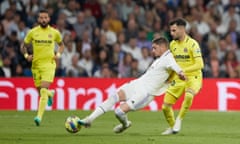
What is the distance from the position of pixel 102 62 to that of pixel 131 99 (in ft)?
38.5

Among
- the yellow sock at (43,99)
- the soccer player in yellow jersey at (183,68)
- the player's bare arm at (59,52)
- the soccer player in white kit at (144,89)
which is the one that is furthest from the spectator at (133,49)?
A: the soccer player in white kit at (144,89)

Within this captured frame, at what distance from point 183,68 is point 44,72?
3668 mm

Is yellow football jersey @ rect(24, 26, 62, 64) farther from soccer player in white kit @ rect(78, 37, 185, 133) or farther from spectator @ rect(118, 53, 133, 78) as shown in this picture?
spectator @ rect(118, 53, 133, 78)

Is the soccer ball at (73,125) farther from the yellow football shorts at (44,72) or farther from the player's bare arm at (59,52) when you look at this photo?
the player's bare arm at (59,52)

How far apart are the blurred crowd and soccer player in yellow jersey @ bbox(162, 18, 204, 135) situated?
961 centimetres

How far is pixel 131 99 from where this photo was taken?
15.4m

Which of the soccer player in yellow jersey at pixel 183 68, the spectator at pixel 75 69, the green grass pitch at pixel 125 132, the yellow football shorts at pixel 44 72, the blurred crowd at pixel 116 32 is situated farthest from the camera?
the blurred crowd at pixel 116 32

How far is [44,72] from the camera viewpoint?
19.3m

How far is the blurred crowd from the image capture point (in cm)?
2670

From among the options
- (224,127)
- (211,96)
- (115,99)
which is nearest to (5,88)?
(211,96)

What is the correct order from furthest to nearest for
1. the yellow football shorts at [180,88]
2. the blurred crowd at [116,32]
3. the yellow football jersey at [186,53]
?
the blurred crowd at [116,32], the yellow football jersey at [186,53], the yellow football shorts at [180,88]

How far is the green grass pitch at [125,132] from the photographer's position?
48.6 ft

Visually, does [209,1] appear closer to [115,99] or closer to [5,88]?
[5,88]

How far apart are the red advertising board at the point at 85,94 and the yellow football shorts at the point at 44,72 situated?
551 centimetres
